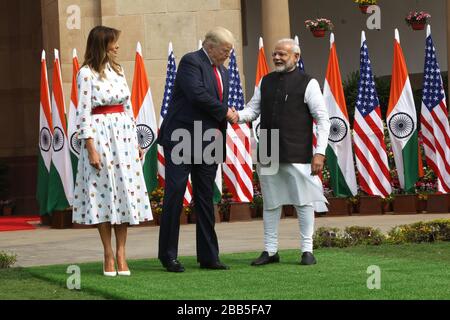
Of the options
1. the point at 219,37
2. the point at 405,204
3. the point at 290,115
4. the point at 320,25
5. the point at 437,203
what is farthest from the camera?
the point at 320,25

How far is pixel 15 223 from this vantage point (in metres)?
20.4

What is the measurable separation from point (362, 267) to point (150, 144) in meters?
8.38

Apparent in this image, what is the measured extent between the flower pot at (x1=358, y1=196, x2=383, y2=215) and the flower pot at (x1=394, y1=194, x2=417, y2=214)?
26cm

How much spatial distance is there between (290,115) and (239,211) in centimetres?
748

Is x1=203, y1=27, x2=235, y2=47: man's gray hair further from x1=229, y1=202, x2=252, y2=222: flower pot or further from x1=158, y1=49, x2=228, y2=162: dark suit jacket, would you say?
x1=229, y1=202, x2=252, y2=222: flower pot

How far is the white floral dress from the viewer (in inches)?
401

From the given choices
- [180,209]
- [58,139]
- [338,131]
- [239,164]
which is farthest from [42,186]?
[180,209]

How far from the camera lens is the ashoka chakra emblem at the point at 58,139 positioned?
18.3 m

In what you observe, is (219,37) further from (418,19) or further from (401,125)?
(418,19)

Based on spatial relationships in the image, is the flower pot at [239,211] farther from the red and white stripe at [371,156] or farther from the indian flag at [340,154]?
the red and white stripe at [371,156]

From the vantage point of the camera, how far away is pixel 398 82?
18.6 m

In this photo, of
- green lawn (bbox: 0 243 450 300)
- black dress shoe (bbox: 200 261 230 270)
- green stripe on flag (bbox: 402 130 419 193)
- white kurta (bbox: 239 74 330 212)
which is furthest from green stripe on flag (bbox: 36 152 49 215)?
black dress shoe (bbox: 200 261 230 270)

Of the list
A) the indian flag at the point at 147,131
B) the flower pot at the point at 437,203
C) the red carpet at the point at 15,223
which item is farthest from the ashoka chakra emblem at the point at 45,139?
the flower pot at the point at 437,203

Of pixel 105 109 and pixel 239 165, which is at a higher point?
pixel 105 109
